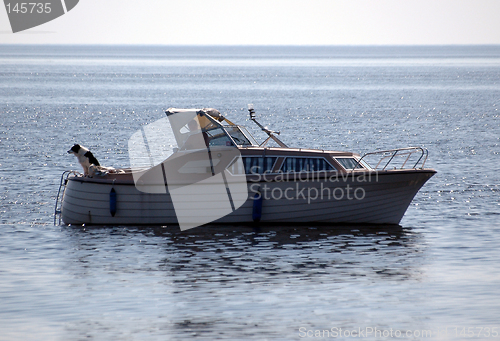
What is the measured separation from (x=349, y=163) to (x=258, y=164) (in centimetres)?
306

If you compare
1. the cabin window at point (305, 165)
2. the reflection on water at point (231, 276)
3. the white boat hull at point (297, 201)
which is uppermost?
the cabin window at point (305, 165)

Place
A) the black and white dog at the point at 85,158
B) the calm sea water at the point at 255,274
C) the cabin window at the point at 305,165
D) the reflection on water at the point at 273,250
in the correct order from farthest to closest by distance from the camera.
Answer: the black and white dog at the point at 85,158 < the cabin window at the point at 305,165 < the reflection on water at the point at 273,250 < the calm sea water at the point at 255,274

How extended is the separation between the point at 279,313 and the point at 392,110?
65.2m

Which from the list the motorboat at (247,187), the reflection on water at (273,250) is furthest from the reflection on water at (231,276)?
the motorboat at (247,187)

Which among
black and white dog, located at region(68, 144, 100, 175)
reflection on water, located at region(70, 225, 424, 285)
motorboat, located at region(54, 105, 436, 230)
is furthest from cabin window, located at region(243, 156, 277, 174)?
black and white dog, located at region(68, 144, 100, 175)

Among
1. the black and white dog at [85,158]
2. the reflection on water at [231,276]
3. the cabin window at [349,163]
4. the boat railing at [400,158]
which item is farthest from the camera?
the black and white dog at [85,158]

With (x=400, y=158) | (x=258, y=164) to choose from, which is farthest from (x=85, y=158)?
(x=400, y=158)

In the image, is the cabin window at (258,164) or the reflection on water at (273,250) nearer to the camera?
the reflection on water at (273,250)

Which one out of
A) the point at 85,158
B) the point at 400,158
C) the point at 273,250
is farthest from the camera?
the point at 400,158

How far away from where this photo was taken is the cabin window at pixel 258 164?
888 inches

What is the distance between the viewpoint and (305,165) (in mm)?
22531

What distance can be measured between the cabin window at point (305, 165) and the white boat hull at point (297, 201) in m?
0.52

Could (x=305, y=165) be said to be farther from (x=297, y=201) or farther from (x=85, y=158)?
(x=85, y=158)

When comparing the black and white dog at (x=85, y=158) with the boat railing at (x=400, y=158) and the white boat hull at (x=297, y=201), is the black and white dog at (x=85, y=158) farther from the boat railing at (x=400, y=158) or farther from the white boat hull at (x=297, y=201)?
the boat railing at (x=400, y=158)
